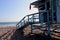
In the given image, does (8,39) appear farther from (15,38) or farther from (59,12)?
(59,12)

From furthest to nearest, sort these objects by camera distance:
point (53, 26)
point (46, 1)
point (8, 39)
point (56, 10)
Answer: point (8, 39)
point (46, 1)
point (56, 10)
point (53, 26)

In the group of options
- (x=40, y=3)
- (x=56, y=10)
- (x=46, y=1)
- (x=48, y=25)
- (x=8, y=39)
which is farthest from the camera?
(x=8, y=39)

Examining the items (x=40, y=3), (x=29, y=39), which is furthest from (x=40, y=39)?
(x=40, y=3)

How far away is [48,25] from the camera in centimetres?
1433

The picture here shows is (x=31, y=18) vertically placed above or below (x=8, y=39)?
above

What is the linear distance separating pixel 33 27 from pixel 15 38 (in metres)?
5.66

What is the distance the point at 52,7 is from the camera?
18.1 m

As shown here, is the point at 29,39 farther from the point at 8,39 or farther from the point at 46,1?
the point at 8,39

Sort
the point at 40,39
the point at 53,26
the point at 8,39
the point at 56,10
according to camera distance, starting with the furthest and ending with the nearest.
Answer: the point at 8,39 < the point at 56,10 < the point at 40,39 < the point at 53,26

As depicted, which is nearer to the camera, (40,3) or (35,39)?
(35,39)

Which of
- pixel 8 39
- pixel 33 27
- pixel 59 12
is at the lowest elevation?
pixel 8 39

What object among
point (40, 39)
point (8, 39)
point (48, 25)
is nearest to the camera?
point (48, 25)

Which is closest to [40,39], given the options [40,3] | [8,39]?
[40,3]

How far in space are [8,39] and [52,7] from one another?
9140mm
